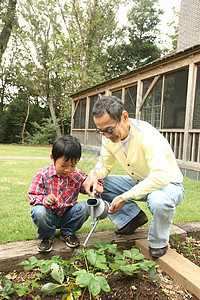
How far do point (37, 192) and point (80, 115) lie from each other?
11353 mm

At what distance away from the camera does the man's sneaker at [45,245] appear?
5.54 ft

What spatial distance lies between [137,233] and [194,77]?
4.58 metres

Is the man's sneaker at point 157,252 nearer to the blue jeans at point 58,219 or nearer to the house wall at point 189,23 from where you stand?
the blue jeans at point 58,219

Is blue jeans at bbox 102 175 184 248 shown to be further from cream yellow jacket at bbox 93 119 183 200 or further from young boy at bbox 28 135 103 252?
young boy at bbox 28 135 103 252

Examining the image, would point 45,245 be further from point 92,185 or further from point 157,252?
point 157,252

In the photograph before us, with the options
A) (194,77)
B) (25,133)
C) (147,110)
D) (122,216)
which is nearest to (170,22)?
(25,133)

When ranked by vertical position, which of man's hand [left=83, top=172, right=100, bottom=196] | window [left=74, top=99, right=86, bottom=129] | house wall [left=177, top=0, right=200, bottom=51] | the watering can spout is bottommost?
the watering can spout

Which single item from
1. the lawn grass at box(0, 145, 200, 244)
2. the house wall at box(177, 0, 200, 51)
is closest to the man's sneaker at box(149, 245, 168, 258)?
the lawn grass at box(0, 145, 200, 244)

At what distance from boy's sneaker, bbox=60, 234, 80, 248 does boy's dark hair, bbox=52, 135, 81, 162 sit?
556 millimetres

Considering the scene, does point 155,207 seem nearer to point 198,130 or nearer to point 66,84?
point 198,130

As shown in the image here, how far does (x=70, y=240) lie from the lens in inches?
72.4

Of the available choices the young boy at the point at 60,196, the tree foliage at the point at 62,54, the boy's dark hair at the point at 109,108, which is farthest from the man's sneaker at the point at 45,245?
the tree foliage at the point at 62,54

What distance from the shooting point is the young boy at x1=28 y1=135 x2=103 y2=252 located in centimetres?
176

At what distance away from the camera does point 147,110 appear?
916cm
